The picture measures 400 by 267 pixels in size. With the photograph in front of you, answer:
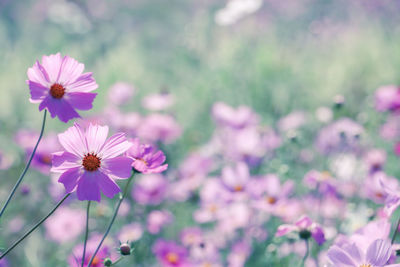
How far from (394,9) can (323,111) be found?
4.01 meters

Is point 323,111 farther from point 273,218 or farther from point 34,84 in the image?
point 34,84

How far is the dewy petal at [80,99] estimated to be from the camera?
71 cm

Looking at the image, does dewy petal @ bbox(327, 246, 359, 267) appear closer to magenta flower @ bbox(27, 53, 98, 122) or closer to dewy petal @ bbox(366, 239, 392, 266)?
dewy petal @ bbox(366, 239, 392, 266)

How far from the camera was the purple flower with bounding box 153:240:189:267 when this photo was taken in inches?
51.3

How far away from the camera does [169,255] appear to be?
4.34ft

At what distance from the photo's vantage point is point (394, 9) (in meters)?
5.09

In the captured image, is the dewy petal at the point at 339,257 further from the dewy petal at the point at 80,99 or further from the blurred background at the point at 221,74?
the blurred background at the point at 221,74

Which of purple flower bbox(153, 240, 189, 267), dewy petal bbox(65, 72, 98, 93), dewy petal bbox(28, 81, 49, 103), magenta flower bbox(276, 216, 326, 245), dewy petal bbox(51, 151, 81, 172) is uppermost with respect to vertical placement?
dewy petal bbox(65, 72, 98, 93)

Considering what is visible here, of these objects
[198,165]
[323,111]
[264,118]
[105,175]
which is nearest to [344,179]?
[323,111]

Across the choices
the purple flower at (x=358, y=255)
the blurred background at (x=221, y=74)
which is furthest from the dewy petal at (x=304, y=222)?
the blurred background at (x=221, y=74)

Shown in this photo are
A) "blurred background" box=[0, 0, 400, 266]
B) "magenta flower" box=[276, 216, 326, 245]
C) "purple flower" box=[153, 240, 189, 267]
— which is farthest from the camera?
"blurred background" box=[0, 0, 400, 266]

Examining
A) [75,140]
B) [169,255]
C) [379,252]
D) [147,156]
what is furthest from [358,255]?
[169,255]

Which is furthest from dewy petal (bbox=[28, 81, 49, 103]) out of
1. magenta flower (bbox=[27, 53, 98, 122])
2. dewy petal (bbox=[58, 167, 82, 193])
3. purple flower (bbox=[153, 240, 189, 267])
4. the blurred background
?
the blurred background

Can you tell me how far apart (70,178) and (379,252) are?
1.65 feet
